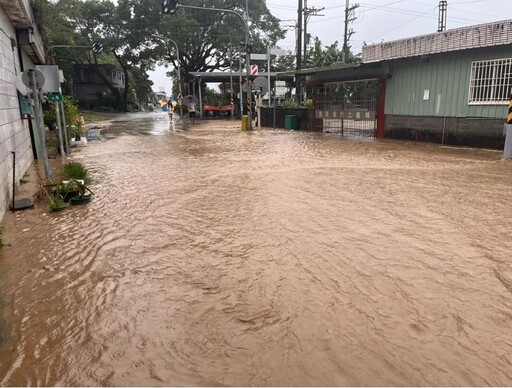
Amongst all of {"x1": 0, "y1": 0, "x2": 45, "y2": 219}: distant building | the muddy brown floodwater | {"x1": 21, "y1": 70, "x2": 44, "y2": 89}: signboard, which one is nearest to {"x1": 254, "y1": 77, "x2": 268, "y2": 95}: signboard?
{"x1": 0, "y1": 0, "x2": 45, "y2": 219}: distant building

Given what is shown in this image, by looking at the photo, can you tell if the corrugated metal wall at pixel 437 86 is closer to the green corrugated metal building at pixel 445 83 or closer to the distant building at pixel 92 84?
the green corrugated metal building at pixel 445 83

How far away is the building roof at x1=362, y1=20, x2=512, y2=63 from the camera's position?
1270 centimetres

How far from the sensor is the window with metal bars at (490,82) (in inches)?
520

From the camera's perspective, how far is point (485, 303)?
12.3 ft

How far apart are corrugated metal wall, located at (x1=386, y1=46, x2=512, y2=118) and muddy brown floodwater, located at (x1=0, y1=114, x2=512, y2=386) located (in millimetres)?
7094

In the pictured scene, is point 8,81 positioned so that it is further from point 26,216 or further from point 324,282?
point 324,282

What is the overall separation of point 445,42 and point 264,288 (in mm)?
13635

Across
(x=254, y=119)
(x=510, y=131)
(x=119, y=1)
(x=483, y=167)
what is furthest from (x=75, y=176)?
(x=119, y=1)

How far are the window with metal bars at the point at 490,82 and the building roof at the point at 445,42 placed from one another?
797mm

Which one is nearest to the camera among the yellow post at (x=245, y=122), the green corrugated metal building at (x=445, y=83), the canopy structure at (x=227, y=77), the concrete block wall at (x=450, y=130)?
the green corrugated metal building at (x=445, y=83)

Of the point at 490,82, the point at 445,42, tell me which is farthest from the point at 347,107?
the point at 490,82

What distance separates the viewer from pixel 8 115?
8688 millimetres

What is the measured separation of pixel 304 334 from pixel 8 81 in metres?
9.34

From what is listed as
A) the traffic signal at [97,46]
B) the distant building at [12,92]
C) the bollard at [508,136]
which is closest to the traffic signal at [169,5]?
the distant building at [12,92]
